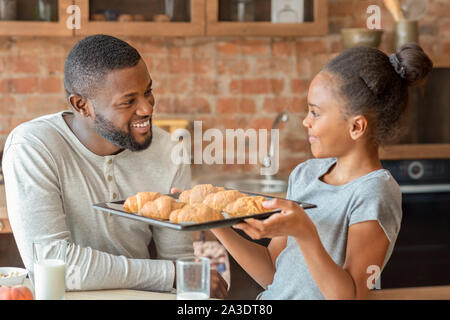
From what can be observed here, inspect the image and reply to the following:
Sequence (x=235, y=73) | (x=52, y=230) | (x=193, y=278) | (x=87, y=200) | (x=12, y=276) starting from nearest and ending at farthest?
(x=193, y=278) < (x=12, y=276) < (x=52, y=230) < (x=87, y=200) < (x=235, y=73)

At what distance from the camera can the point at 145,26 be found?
2.71 meters

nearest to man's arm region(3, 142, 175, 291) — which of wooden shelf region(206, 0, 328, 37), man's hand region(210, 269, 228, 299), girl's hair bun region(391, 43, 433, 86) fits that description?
man's hand region(210, 269, 228, 299)

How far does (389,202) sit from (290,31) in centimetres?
175

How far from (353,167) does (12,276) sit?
2.57ft

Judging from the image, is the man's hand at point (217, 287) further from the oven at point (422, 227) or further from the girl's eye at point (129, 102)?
the oven at point (422, 227)

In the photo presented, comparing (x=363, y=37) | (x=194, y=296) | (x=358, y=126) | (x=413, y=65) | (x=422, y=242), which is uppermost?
(x=363, y=37)

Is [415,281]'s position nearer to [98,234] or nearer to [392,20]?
[392,20]

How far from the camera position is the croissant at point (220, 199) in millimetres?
1214

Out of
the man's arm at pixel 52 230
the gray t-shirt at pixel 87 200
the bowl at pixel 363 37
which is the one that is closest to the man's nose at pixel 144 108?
the gray t-shirt at pixel 87 200

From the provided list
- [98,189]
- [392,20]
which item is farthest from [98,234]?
[392,20]

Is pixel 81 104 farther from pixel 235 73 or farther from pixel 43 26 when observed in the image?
pixel 235 73

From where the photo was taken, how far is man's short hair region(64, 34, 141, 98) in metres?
1.52

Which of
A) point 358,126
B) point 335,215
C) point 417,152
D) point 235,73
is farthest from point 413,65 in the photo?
point 235,73

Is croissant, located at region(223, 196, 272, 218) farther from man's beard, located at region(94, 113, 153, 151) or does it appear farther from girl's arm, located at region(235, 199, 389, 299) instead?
man's beard, located at region(94, 113, 153, 151)
